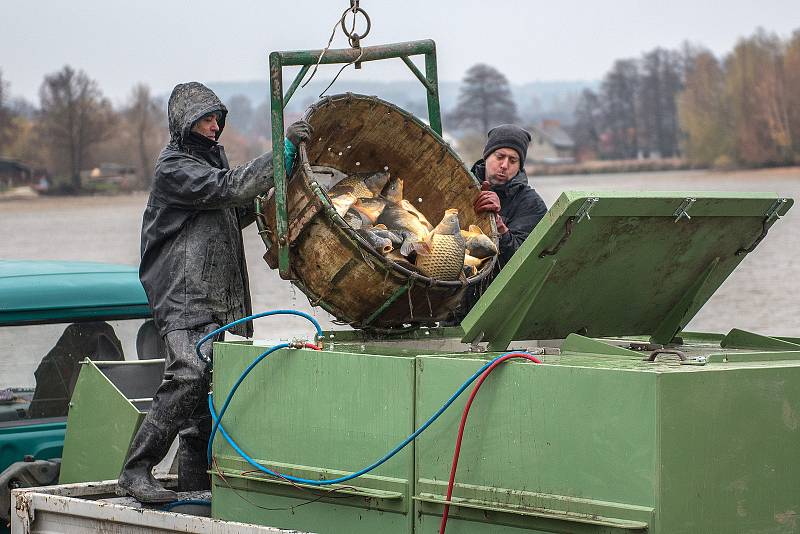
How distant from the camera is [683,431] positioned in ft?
15.1

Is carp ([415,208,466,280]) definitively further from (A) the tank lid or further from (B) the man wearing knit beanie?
(B) the man wearing knit beanie

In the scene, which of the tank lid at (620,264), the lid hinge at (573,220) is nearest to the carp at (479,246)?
the tank lid at (620,264)

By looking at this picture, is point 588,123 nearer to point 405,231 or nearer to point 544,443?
point 405,231

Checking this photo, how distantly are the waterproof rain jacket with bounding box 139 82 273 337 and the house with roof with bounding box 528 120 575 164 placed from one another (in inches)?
2592

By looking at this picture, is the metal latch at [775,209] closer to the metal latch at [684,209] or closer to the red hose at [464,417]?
the metal latch at [684,209]

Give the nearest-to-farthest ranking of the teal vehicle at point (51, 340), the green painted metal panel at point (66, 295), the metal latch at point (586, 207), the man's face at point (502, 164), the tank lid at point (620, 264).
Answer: the metal latch at point (586, 207) → the tank lid at point (620, 264) → the man's face at point (502, 164) → the teal vehicle at point (51, 340) → the green painted metal panel at point (66, 295)

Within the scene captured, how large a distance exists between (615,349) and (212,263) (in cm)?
185

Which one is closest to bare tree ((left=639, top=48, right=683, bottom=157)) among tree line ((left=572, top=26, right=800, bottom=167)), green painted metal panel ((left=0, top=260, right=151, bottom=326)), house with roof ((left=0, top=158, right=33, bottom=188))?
tree line ((left=572, top=26, right=800, bottom=167))

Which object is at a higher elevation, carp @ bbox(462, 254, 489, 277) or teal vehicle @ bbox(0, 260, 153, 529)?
carp @ bbox(462, 254, 489, 277)

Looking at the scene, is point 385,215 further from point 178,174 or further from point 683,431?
point 683,431

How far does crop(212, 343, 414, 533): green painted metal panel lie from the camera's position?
5.28 metres

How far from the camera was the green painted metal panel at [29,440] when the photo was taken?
711 cm

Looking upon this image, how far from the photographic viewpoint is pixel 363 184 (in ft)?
20.8

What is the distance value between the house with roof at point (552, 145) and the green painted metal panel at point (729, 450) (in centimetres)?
6707
